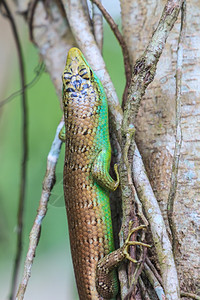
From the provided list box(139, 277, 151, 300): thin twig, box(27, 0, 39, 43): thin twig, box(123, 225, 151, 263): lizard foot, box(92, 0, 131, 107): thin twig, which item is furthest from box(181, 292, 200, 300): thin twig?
box(27, 0, 39, 43): thin twig

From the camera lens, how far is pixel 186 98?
1944 mm

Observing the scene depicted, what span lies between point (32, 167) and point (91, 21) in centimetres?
209

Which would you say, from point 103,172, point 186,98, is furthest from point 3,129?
point 186,98

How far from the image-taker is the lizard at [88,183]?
77.9 inches

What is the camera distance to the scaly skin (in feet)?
6.60

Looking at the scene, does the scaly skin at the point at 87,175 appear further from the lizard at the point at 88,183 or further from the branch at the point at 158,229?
the branch at the point at 158,229

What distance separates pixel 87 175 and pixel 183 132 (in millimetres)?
575

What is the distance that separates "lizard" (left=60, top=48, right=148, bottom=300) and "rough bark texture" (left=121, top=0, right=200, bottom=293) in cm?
24

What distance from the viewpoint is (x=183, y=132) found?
1.92 m

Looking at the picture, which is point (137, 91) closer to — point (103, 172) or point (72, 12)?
point (103, 172)

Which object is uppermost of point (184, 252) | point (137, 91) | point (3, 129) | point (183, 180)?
point (3, 129)

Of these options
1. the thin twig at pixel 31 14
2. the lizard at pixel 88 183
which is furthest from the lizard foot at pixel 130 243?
the thin twig at pixel 31 14

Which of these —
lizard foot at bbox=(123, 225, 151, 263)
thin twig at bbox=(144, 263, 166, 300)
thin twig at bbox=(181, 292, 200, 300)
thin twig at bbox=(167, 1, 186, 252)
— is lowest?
thin twig at bbox=(181, 292, 200, 300)

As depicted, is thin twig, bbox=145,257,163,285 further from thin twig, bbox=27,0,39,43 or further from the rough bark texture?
Answer: thin twig, bbox=27,0,39,43
